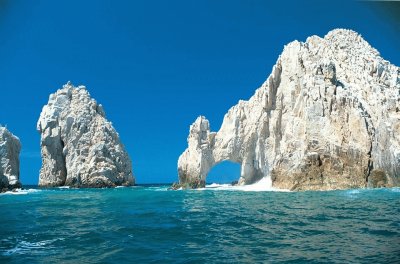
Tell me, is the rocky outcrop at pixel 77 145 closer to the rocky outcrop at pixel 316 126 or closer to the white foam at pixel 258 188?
the rocky outcrop at pixel 316 126

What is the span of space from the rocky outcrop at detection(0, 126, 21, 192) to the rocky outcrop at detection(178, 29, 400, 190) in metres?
30.3

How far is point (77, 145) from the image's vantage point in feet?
318

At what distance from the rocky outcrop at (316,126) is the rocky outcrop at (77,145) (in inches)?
1223

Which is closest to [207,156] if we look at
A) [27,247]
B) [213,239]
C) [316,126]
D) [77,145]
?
[316,126]

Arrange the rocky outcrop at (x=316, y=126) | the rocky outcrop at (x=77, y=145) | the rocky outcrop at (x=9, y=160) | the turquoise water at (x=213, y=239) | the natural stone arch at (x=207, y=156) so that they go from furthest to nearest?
the rocky outcrop at (x=77, y=145) → the natural stone arch at (x=207, y=156) → the rocky outcrop at (x=9, y=160) → the rocky outcrop at (x=316, y=126) → the turquoise water at (x=213, y=239)

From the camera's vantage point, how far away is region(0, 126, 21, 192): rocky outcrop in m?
64.2

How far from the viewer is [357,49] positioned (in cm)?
7025

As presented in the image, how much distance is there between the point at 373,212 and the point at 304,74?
1697 inches

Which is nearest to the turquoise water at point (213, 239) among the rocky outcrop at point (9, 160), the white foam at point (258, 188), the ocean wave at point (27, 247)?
the ocean wave at point (27, 247)

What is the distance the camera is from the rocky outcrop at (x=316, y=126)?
46.7 meters

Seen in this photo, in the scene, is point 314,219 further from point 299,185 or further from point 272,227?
point 299,185

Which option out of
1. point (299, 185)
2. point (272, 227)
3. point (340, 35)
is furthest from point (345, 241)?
point (340, 35)

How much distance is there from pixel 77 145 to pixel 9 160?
2762 cm

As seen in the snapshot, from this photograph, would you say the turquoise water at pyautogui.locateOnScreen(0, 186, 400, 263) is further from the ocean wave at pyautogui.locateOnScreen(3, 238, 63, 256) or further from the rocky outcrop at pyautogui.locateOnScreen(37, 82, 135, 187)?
the rocky outcrop at pyautogui.locateOnScreen(37, 82, 135, 187)
